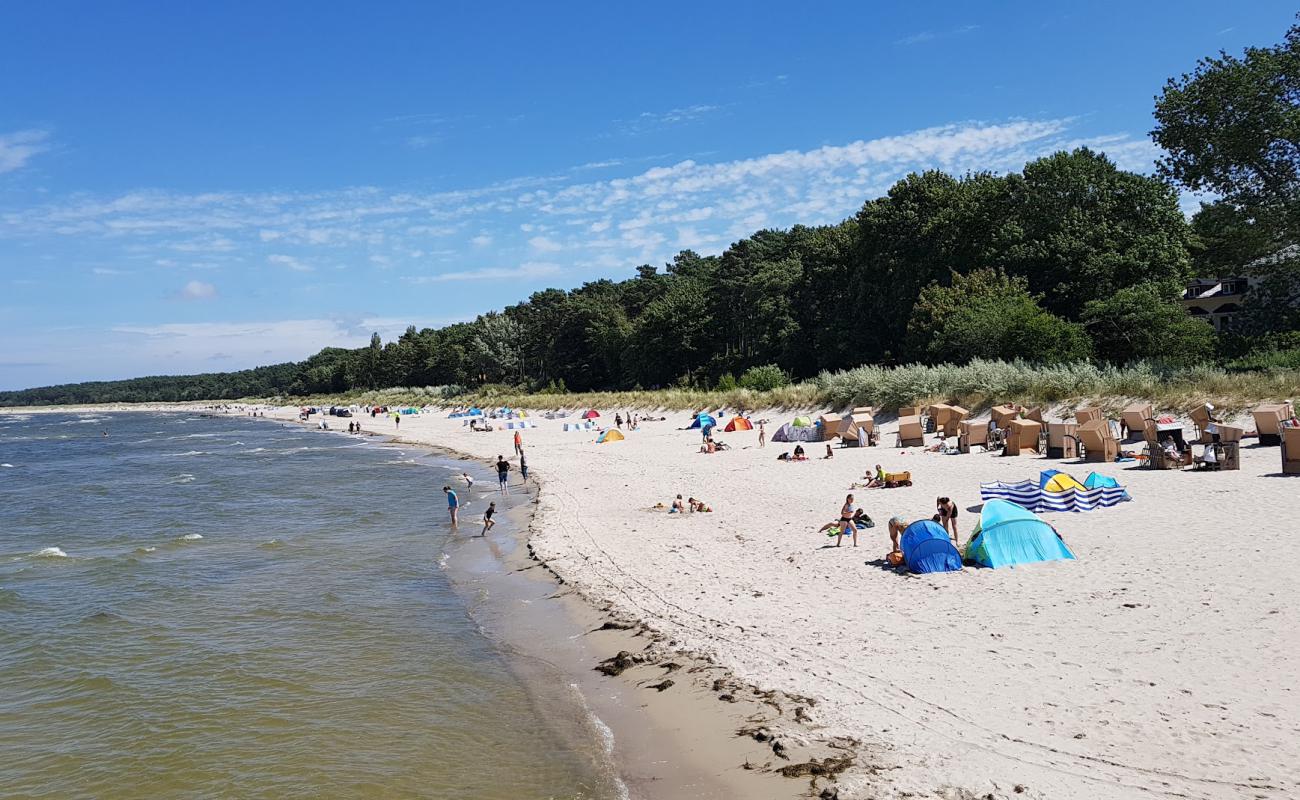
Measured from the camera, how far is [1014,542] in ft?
39.2

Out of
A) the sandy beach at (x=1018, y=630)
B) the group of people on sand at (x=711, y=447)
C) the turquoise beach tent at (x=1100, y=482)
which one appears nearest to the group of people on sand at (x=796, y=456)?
the group of people on sand at (x=711, y=447)

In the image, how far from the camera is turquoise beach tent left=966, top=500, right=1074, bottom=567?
11.9 m

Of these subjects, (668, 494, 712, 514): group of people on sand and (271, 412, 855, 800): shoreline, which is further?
(668, 494, 712, 514): group of people on sand

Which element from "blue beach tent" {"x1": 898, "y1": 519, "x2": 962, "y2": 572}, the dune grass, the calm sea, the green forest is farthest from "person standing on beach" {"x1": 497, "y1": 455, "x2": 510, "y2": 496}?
the green forest

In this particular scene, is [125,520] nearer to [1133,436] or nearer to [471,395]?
[1133,436]

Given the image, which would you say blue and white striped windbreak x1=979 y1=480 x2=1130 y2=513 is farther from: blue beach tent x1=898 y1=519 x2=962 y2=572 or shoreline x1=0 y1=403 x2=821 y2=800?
shoreline x1=0 y1=403 x2=821 y2=800

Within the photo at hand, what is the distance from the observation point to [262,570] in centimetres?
1748

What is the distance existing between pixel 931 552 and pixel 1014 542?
4.05ft

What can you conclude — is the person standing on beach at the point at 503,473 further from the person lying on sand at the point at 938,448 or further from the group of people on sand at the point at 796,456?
the person lying on sand at the point at 938,448

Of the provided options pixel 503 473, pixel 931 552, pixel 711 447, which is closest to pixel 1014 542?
pixel 931 552

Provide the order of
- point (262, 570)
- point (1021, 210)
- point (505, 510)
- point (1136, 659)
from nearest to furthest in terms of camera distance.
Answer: point (1136, 659) → point (262, 570) → point (505, 510) → point (1021, 210)

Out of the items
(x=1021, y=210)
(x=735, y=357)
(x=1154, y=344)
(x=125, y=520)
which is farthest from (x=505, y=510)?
(x=735, y=357)

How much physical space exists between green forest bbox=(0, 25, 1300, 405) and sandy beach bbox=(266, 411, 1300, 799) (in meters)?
13.5

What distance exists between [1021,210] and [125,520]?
1575 inches
